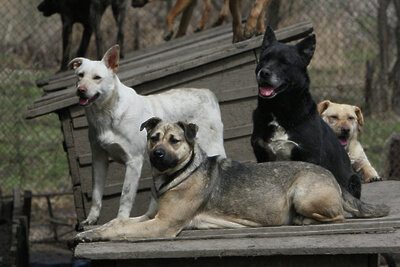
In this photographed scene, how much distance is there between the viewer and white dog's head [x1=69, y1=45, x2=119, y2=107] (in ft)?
17.0

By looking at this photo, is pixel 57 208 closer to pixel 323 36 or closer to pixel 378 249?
pixel 323 36

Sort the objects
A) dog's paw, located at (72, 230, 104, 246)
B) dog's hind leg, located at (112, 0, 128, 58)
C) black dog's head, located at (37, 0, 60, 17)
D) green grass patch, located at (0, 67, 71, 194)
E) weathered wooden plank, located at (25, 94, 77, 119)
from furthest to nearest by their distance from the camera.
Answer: green grass patch, located at (0, 67, 71, 194), black dog's head, located at (37, 0, 60, 17), dog's hind leg, located at (112, 0, 128, 58), weathered wooden plank, located at (25, 94, 77, 119), dog's paw, located at (72, 230, 104, 246)

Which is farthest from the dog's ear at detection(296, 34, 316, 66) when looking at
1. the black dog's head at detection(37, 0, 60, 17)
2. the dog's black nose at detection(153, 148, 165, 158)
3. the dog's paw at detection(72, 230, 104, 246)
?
the black dog's head at detection(37, 0, 60, 17)

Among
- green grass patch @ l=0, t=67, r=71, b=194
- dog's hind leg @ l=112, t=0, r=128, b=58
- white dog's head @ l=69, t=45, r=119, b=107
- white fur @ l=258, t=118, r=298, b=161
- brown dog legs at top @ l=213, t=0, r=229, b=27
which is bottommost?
green grass patch @ l=0, t=67, r=71, b=194

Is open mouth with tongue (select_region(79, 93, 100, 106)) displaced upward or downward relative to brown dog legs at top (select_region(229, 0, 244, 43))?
upward

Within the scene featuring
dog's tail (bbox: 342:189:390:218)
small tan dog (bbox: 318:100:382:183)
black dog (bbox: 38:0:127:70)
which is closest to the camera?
dog's tail (bbox: 342:189:390:218)

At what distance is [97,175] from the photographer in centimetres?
553

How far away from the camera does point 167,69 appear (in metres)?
6.52

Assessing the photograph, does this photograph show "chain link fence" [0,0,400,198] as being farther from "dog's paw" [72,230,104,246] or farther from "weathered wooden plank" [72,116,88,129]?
"dog's paw" [72,230,104,246]

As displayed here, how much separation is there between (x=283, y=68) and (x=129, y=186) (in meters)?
1.28

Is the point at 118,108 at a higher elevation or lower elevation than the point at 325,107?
higher

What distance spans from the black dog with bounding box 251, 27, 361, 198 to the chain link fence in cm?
454

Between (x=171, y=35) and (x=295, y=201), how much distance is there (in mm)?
6566

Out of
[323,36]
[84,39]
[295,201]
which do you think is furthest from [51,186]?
[295,201]
